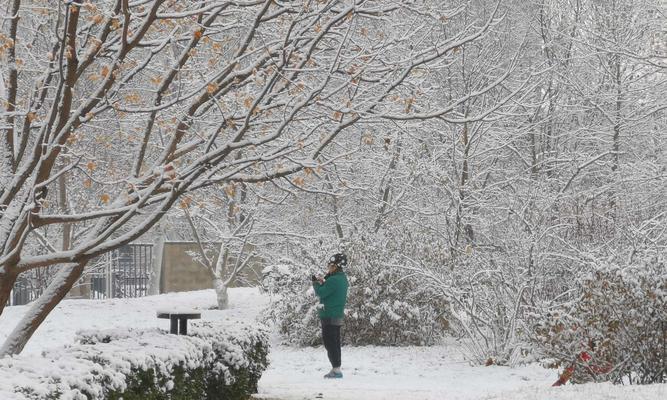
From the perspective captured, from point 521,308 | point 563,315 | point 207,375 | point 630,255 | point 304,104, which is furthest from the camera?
point 521,308

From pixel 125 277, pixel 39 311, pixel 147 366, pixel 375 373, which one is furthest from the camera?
pixel 125 277

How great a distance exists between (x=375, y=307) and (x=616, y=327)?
6.10m

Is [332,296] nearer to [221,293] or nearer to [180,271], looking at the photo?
[221,293]

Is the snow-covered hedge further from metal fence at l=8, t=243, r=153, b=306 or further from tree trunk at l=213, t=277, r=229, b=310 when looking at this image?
metal fence at l=8, t=243, r=153, b=306

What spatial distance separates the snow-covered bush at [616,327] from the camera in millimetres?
9000

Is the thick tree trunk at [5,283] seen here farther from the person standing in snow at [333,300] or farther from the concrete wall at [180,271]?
the concrete wall at [180,271]

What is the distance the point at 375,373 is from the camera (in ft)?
40.9

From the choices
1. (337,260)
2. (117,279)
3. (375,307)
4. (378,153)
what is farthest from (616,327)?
(117,279)

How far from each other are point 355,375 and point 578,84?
32.9 ft

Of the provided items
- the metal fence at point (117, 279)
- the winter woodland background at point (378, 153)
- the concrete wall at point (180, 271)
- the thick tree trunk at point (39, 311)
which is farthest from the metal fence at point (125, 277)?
the thick tree trunk at point (39, 311)

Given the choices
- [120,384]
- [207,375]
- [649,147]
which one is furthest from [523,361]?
[649,147]

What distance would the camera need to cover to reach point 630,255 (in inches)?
425

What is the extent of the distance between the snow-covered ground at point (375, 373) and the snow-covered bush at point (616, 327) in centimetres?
58

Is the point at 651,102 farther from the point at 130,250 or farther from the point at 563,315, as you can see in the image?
the point at 130,250
